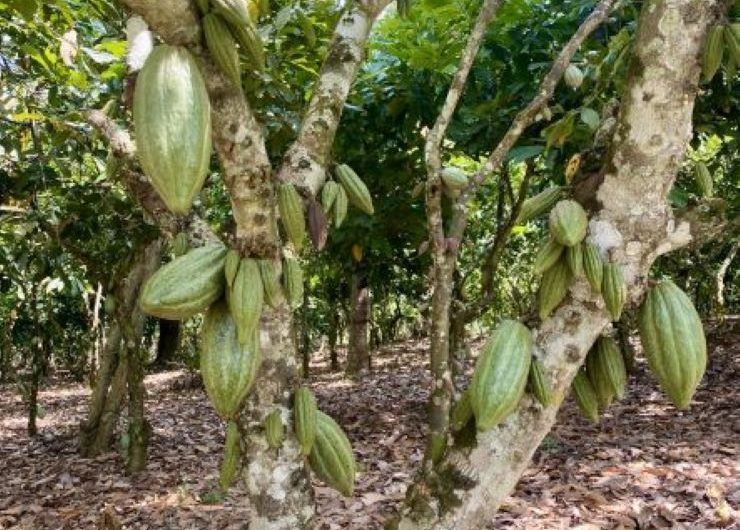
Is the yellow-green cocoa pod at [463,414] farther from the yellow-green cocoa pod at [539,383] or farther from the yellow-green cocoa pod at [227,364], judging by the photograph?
the yellow-green cocoa pod at [227,364]

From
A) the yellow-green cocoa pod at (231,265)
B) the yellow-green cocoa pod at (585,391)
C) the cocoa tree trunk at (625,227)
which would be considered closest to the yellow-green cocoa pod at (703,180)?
the cocoa tree trunk at (625,227)

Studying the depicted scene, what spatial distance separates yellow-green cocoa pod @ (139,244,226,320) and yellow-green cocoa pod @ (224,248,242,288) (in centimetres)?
2

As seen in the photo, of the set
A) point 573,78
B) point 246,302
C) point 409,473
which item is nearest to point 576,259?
point 246,302

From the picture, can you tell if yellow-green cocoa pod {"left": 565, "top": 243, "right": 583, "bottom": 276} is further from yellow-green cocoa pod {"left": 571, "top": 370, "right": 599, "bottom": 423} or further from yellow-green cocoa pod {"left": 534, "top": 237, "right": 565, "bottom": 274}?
yellow-green cocoa pod {"left": 571, "top": 370, "right": 599, "bottom": 423}

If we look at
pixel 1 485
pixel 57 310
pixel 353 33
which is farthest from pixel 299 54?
pixel 57 310

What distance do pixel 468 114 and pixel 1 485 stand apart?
3417 millimetres

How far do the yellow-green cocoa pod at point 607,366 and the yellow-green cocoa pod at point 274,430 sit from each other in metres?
0.45

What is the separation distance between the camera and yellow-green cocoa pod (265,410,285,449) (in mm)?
1060

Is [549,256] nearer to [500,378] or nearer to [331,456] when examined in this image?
[500,378]

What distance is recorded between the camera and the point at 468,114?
3.74 meters

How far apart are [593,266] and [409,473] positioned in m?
3.05

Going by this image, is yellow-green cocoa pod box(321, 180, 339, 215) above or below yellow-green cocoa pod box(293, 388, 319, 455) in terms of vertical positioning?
above

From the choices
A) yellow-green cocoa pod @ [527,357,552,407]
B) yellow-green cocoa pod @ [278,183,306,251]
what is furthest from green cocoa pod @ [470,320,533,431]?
yellow-green cocoa pod @ [278,183,306,251]

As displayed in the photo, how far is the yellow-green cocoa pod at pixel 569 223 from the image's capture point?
93 cm
